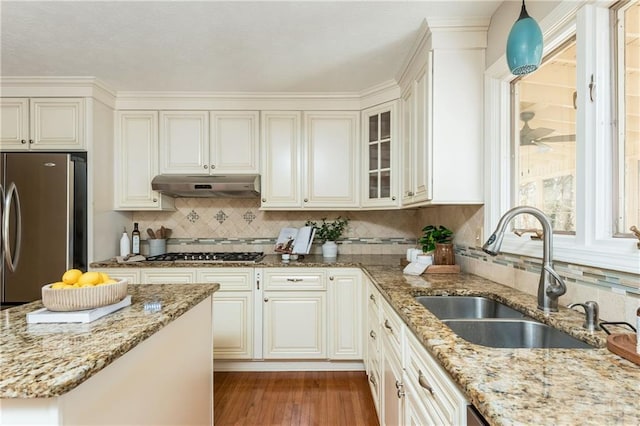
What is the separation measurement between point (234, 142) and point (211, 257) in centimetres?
102

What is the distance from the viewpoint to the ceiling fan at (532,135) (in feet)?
5.04

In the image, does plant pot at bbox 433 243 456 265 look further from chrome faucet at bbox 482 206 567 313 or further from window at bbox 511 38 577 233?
chrome faucet at bbox 482 206 567 313

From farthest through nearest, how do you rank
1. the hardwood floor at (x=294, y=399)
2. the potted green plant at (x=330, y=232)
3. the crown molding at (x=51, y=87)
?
the potted green plant at (x=330, y=232) < the crown molding at (x=51, y=87) < the hardwood floor at (x=294, y=399)

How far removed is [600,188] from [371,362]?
1637 millimetres

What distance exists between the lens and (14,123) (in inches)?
102

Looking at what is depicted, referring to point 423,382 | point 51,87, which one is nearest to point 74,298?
point 423,382

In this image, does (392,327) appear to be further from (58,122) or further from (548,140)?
(58,122)

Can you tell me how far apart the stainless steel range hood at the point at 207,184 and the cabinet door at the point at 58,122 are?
2.10 feet

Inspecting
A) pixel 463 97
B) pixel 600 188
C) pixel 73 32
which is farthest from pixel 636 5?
pixel 73 32

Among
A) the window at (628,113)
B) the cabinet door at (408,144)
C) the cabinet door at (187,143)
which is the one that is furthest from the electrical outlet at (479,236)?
the cabinet door at (187,143)

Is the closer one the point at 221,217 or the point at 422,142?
the point at 422,142

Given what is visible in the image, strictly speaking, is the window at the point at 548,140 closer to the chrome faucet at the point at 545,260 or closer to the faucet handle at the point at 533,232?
the faucet handle at the point at 533,232

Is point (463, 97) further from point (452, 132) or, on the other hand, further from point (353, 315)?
point (353, 315)

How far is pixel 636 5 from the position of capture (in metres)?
1.15
